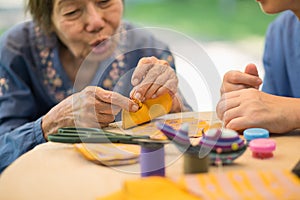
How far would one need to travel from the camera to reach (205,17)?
605 cm

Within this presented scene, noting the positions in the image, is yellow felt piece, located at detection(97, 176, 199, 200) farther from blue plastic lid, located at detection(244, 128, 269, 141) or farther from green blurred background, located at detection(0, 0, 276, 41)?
green blurred background, located at detection(0, 0, 276, 41)

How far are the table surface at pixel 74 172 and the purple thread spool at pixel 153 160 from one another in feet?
0.05

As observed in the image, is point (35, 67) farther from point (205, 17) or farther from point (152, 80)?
point (205, 17)

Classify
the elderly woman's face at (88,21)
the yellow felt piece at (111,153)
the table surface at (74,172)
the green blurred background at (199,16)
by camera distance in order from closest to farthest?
1. the table surface at (74,172)
2. the yellow felt piece at (111,153)
3. the elderly woman's face at (88,21)
4. the green blurred background at (199,16)

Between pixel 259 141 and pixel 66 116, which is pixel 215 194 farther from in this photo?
pixel 66 116

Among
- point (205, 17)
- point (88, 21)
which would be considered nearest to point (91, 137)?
point (88, 21)

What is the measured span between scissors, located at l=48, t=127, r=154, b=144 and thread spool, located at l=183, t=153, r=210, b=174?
0.39 feet

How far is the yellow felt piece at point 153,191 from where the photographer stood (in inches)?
26.2

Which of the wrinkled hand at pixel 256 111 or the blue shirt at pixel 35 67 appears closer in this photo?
the wrinkled hand at pixel 256 111

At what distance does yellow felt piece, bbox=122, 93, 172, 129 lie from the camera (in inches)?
41.8

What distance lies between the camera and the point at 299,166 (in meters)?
0.78

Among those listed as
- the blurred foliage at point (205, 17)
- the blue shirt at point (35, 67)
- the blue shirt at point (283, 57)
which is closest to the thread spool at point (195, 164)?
the blue shirt at point (35, 67)

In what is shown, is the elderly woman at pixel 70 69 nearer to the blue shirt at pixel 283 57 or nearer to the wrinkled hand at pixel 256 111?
the wrinkled hand at pixel 256 111

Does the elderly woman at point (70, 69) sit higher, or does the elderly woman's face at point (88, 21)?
the elderly woman's face at point (88, 21)
